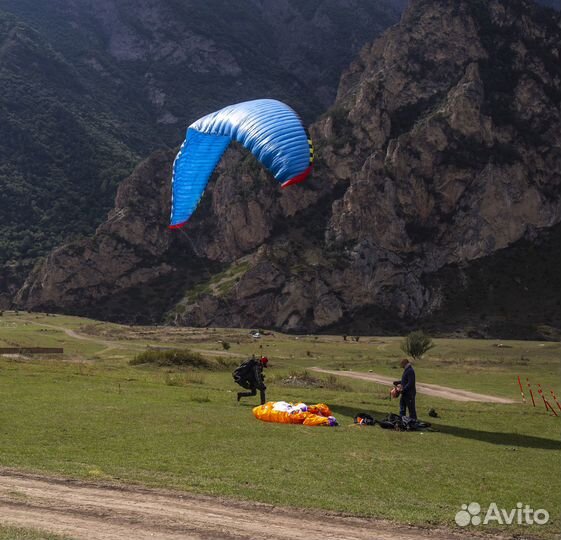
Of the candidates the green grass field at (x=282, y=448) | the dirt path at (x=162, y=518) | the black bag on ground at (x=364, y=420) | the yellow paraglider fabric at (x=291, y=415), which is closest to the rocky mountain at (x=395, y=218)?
the green grass field at (x=282, y=448)

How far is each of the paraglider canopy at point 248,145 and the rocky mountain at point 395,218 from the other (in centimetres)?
8860

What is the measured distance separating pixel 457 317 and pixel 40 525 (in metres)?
109

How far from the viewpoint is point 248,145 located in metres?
21.8

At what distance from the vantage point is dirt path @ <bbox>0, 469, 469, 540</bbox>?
7910mm

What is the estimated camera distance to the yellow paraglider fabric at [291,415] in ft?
55.1

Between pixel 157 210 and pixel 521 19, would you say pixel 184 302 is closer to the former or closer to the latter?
pixel 157 210

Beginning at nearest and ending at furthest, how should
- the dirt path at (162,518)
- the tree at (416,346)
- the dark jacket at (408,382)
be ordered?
the dirt path at (162,518)
the dark jacket at (408,382)
the tree at (416,346)

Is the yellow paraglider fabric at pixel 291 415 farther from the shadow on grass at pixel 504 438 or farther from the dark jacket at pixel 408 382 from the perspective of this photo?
the shadow on grass at pixel 504 438

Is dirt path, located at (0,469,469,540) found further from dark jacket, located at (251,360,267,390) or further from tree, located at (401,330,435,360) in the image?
tree, located at (401,330,435,360)

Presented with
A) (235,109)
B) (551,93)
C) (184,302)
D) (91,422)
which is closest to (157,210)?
(184,302)

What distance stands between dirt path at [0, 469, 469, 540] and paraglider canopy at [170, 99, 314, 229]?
12191 millimetres

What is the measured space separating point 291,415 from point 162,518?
8762 mm

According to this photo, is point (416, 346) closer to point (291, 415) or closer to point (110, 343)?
point (110, 343)

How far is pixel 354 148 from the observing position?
13125 cm
